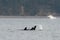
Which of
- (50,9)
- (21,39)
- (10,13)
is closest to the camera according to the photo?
(21,39)

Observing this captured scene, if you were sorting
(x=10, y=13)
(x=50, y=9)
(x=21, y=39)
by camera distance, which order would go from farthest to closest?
(x=50, y=9) < (x=10, y=13) < (x=21, y=39)

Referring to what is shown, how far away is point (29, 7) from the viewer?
2815 inches

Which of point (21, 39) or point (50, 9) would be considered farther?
point (50, 9)

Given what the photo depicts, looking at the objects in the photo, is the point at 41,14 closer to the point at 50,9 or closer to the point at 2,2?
the point at 50,9

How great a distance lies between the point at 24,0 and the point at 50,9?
7.05m

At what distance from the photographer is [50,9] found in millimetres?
72625

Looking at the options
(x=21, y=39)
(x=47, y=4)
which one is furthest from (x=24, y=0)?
(x=21, y=39)

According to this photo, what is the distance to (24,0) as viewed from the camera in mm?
72500

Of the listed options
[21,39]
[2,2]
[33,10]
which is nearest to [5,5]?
[2,2]

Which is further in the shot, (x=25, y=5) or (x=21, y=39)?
(x=25, y=5)

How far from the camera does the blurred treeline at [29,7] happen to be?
69.6 meters

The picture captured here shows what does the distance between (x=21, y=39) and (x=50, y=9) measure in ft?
179

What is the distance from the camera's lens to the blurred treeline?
69625 millimetres

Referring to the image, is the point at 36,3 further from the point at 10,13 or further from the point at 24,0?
the point at 10,13
